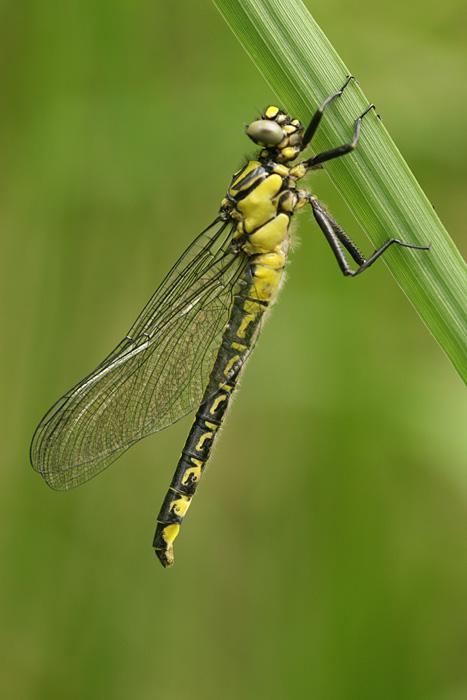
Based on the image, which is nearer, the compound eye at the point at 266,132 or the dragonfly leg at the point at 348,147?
the dragonfly leg at the point at 348,147

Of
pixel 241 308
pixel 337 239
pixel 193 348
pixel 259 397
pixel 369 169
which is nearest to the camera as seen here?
pixel 369 169

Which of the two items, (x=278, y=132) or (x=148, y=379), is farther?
(x=148, y=379)

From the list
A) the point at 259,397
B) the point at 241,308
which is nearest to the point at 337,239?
the point at 241,308

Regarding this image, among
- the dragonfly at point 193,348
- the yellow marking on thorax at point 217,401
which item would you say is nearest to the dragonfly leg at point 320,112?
the dragonfly at point 193,348

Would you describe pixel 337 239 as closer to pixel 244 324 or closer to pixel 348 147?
pixel 244 324

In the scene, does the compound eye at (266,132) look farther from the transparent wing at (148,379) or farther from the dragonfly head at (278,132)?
the transparent wing at (148,379)

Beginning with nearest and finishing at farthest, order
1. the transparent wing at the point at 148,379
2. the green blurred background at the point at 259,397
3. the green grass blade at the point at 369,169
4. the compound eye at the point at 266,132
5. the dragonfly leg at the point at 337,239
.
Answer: the green grass blade at the point at 369,169 → the compound eye at the point at 266,132 → the dragonfly leg at the point at 337,239 → the transparent wing at the point at 148,379 → the green blurred background at the point at 259,397

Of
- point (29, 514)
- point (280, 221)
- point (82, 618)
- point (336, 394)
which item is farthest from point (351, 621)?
point (280, 221)
